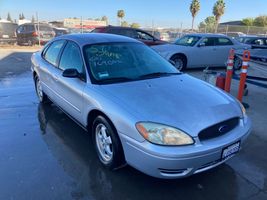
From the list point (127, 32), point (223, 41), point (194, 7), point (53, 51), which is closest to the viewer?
point (53, 51)

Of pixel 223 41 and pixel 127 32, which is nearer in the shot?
pixel 223 41

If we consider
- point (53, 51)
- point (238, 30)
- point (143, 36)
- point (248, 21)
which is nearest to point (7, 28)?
point (143, 36)

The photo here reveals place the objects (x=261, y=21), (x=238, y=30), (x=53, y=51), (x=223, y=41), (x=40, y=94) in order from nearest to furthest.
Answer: (x=53, y=51), (x=40, y=94), (x=223, y=41), (x=238, y=30), (x=261, y=21)

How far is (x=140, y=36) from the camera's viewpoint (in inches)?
497

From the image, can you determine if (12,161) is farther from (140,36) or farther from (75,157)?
(140,36)

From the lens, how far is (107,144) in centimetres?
326

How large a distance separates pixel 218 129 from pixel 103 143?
4.57 feet

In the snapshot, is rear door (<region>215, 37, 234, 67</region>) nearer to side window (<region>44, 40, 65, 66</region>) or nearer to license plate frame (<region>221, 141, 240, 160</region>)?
side window (<region>44, 40, 65, 66</region>)

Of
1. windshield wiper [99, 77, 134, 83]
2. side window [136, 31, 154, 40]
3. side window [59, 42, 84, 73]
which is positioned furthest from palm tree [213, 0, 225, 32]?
windshield wiper [99, 77, 134, 83]

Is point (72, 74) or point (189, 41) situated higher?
point (189, 41)

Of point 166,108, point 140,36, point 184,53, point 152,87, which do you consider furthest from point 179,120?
point 140,36

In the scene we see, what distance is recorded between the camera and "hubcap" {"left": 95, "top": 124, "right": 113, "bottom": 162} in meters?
3.23

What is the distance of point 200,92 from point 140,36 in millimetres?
9680

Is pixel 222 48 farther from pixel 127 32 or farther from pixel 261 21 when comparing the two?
pixel 261 21
